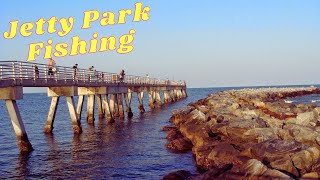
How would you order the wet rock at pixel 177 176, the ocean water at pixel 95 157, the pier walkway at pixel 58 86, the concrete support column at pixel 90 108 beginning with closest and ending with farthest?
the wet rock at pixel 177 176 < the ocean water at pixel 95 157 < the pier walkway at pixel 58 86 < the concrete support column at pixel 90 108

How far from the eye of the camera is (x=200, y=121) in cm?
2055

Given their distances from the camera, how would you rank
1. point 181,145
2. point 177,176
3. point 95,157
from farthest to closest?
1. point 181,145
2. point 95,157
3. point 177,176

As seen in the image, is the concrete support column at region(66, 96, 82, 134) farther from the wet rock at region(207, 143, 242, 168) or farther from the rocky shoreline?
the wet rock at region(207, 143, 242, 168)

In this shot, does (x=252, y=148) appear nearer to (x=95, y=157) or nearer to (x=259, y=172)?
(x=259, y=172)

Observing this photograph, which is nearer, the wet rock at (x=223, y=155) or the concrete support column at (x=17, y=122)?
the wet rock at (x=223, y=155)

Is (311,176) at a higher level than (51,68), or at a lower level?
lower

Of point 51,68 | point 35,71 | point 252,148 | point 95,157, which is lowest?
point 95,157

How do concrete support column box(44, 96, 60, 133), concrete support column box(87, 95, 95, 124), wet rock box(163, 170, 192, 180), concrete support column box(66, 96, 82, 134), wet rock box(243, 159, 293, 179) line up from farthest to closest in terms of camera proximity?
concrete support column box(87, 95, 95, 124) < concrete support column box(66, 96, 82, 134) < concrete support column box(44, 96, 60, 133) < wet rock box(163, 170, 192, 180) < wet rock box(243, 159, 293, 179)

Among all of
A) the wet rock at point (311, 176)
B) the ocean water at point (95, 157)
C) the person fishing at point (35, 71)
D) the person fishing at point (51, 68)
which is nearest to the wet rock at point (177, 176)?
the ocean water at point (95, 157)

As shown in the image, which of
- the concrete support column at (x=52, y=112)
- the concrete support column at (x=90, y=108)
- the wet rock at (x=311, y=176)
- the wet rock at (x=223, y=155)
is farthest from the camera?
the concrete support column at (x=90, y=108)

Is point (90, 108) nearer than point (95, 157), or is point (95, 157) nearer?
point (95, 157)

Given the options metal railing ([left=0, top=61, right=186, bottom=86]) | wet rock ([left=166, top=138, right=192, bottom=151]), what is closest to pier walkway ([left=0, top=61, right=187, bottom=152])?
metal railing ([left=0, top=61, right=186, bottom=86])

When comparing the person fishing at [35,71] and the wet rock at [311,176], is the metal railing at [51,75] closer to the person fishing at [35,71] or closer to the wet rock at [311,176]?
the person fishing at [35,71]

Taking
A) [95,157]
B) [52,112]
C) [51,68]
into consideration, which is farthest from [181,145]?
[51,68]
